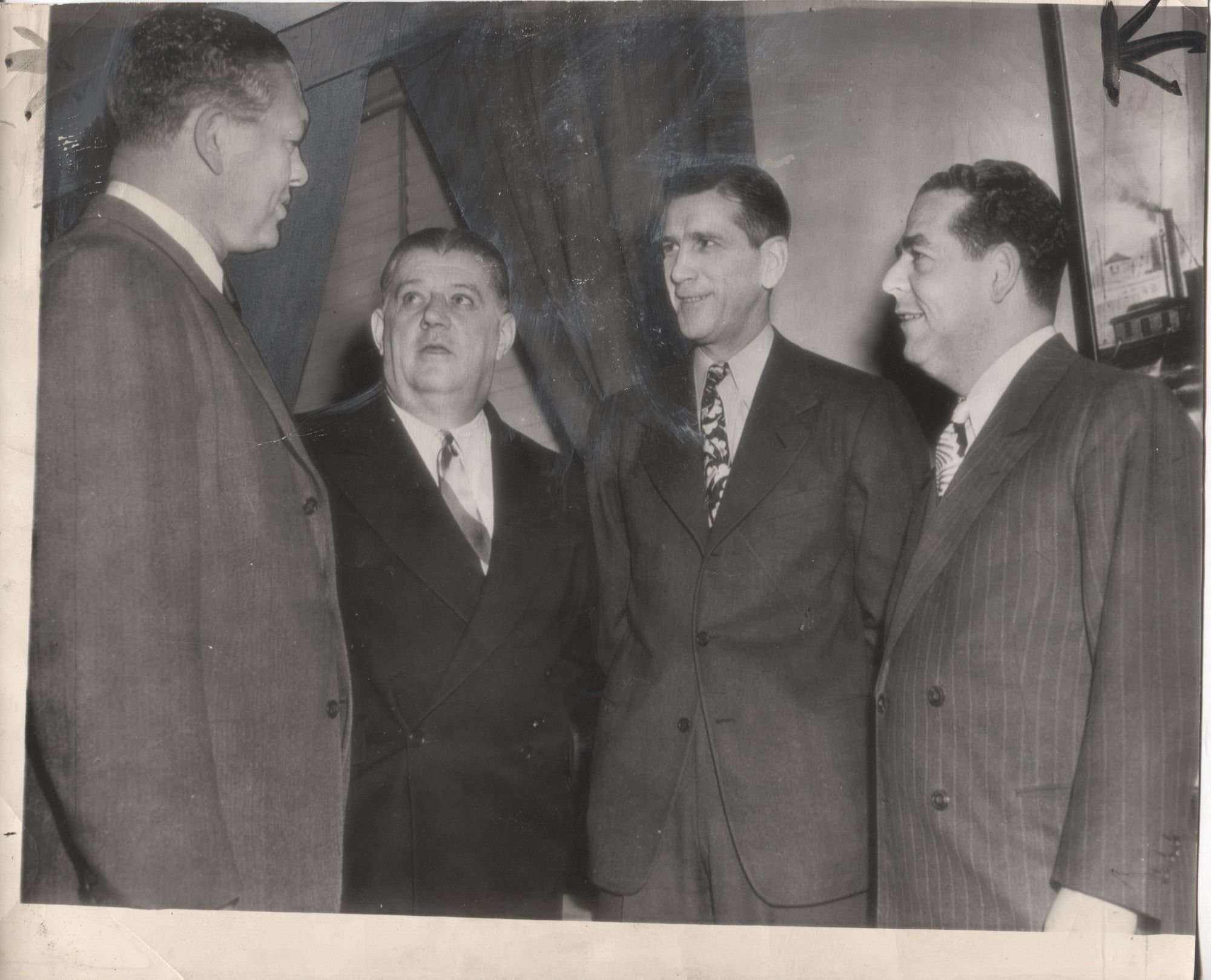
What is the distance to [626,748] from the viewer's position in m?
1.86

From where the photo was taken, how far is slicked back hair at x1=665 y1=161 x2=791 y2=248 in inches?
76.2

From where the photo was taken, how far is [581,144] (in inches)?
78.5

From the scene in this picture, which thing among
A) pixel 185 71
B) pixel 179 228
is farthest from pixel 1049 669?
pixel 185 71

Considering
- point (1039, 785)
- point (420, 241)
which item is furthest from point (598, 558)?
point (1039, 785)

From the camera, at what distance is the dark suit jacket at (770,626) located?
1.81m

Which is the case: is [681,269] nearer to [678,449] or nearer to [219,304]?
[678,449]

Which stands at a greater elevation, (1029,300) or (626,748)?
(1029,300)

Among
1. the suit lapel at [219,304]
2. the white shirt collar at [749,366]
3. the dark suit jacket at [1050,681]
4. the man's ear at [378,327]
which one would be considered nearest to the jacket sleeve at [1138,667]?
the dark suit jacket at [1050,681]

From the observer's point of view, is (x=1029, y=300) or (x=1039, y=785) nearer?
(x=1039, y=785)

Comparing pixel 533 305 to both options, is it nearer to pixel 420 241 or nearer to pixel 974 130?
pixel 420 241

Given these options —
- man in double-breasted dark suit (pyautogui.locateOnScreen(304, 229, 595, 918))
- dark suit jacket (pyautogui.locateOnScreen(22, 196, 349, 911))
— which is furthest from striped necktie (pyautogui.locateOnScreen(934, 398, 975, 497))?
dark suit jacket (pyautogui.locateOnScreen(22, 196, 349, 911))

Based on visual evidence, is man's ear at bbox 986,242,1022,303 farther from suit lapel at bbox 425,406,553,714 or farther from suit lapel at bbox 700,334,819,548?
suit lapel at bbox 425,406,553,714

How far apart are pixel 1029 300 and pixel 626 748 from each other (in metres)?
0.99

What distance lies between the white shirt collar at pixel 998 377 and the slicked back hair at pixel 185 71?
1.31 metres
